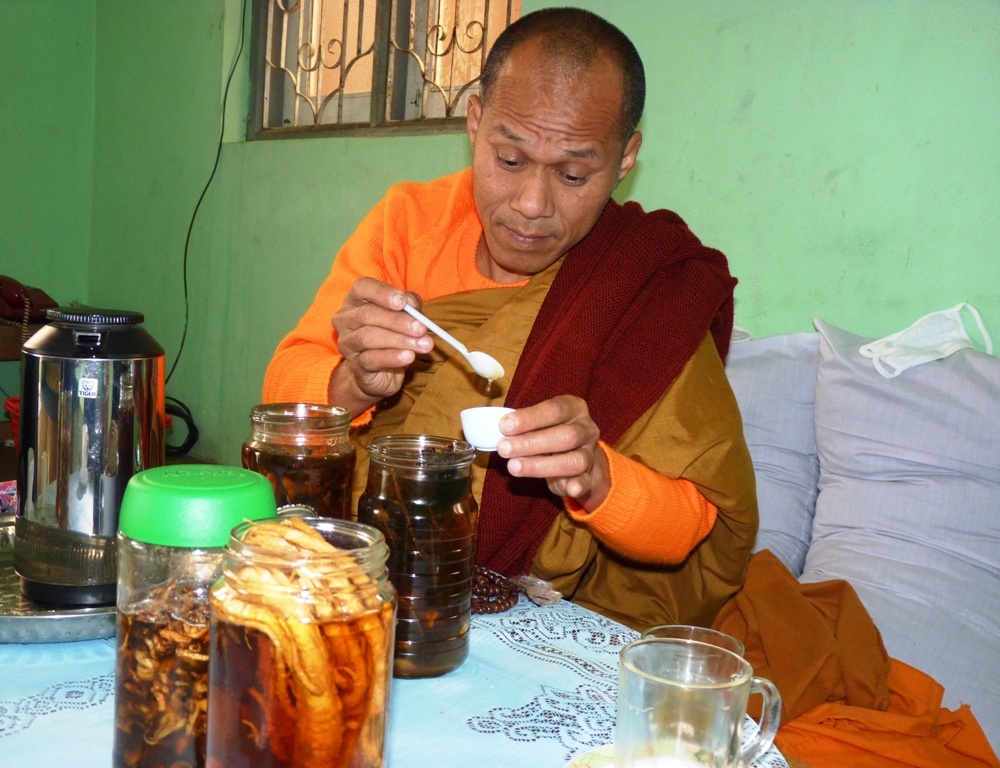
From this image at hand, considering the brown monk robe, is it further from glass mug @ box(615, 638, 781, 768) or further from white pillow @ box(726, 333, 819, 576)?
glass mug @ box(615, 638, 781, 768)

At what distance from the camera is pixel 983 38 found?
69.3 inches

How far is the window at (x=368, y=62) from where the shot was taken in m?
2.82

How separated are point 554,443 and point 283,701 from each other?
50 centimetres

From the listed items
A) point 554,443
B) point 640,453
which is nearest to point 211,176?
point 640,453

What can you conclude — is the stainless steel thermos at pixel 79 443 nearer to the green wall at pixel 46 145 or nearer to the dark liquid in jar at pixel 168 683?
the dark liquid in jar at pixel 168 683

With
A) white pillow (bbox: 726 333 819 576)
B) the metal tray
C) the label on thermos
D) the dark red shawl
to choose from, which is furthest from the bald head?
the metal tray

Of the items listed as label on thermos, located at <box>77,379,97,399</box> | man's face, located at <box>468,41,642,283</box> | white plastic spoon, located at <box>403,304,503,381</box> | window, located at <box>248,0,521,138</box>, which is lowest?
label on thermos, located at <box>77,379,97,399</box>

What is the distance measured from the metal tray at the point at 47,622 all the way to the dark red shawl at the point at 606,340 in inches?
23.8

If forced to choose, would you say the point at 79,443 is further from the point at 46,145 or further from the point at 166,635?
the point at 46,145

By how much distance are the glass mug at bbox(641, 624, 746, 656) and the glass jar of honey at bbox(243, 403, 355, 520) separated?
0.33 m

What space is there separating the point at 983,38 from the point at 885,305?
0.53 metres

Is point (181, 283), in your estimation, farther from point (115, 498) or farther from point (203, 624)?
point (203, 624)

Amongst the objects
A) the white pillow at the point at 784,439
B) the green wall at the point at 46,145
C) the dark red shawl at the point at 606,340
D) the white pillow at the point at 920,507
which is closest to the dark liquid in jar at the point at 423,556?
the dark red shawl at the point at 606,340

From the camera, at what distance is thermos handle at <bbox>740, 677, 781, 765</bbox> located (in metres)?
0.60
